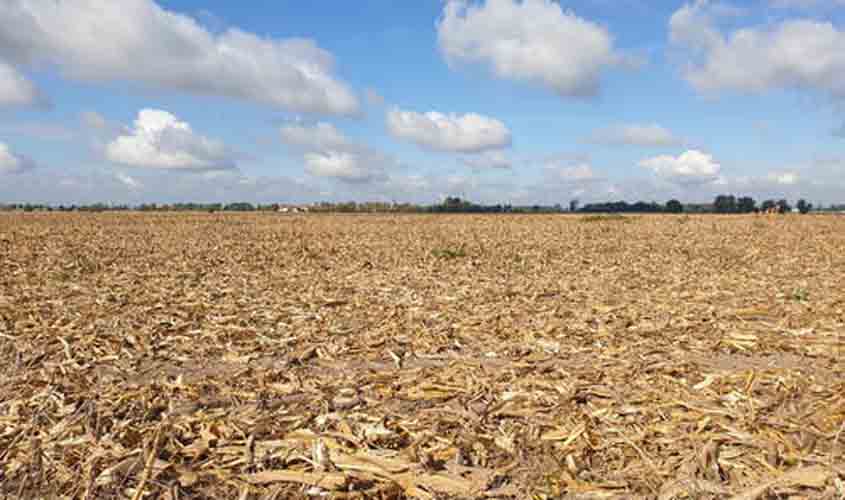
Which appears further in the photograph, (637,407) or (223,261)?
(223,261)

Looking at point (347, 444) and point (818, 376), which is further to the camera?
point (818, 376)

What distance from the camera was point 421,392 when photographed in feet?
16.6

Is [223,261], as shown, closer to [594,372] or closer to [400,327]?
[400,327]

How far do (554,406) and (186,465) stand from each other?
115 inches

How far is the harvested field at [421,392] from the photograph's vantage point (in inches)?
141

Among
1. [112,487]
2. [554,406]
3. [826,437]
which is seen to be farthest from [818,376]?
[112,487]

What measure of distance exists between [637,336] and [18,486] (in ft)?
21.5

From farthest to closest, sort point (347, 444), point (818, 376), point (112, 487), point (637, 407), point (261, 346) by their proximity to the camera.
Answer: point (261, 346), point (818, 376), point (637, 407), point (347, 444), point (112, 487)

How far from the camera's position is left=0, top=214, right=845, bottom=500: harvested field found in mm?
3588

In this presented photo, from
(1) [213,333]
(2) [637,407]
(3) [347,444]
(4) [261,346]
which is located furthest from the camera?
(1) [213,333]

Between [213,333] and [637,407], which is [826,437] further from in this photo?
[213,333]

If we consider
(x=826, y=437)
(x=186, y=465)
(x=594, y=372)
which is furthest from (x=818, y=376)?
(x=186, y=465)

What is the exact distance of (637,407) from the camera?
454 cm

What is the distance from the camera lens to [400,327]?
305 inches
